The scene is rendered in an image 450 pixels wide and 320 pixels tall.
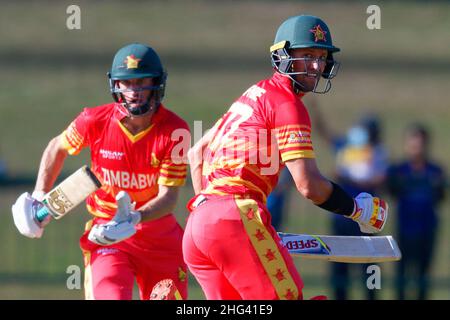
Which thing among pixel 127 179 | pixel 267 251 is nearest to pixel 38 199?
pixel 127 179

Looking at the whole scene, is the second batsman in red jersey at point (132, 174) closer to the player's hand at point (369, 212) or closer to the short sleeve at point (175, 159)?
the short sleeve at point (175, 159)

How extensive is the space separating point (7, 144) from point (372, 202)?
13.3 metres

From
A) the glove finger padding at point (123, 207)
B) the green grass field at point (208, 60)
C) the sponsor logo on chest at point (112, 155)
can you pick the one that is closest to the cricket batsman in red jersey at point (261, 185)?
the glove finger padding at point (123, 207)

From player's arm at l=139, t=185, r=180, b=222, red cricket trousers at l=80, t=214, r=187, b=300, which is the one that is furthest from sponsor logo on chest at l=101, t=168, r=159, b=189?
red cricket trousers at l=80, t=214, r=187, b=300

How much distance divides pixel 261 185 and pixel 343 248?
0.73m

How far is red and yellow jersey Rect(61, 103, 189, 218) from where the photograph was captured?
762cm

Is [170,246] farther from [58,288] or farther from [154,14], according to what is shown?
[154,14]

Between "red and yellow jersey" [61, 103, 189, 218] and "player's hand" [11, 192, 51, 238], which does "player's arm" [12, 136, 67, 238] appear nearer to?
"player's hand" [11, 192, 51, 238]

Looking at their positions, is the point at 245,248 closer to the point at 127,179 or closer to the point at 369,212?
the point at 369,212

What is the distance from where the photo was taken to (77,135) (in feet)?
25.4

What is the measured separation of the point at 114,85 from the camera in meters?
7.63

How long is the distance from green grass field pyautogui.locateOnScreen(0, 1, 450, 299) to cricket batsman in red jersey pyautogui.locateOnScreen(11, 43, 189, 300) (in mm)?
9427

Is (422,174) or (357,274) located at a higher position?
(422,174)
